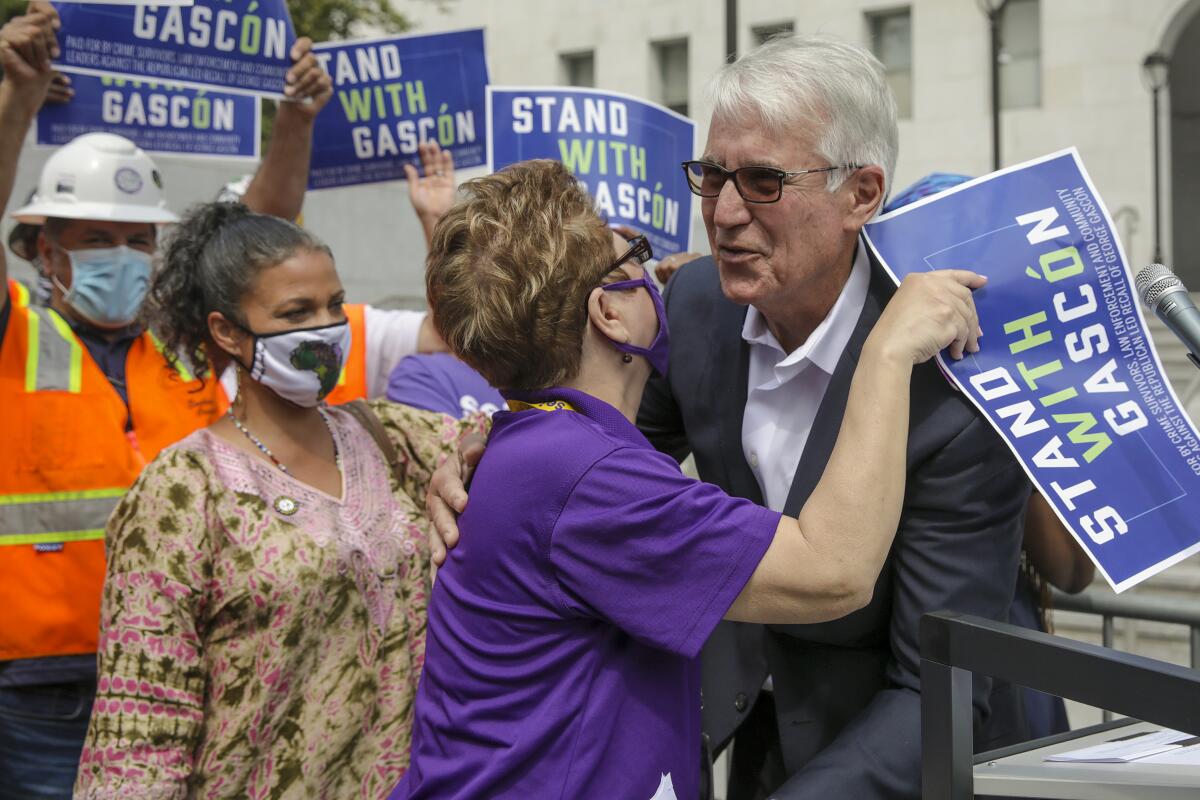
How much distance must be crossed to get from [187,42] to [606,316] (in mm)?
2451

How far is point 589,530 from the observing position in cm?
180

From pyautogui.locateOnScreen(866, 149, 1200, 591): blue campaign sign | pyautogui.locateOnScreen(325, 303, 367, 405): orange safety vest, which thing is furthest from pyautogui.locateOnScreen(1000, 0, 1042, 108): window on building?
pyautogui.locateOnScreen(866, 149, 1200, 591): blue campaign sign

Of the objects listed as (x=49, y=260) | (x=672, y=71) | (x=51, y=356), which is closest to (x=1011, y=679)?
(x=51, y=356)

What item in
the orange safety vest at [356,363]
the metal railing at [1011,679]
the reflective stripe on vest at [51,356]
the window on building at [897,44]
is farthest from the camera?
the window on building at [897,44]

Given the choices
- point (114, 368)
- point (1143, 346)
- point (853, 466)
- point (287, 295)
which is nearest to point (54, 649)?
point (114, 368)

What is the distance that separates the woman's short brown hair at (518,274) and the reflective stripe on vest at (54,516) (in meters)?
1.68

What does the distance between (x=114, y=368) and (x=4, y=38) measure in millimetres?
921

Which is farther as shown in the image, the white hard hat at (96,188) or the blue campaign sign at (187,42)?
the white hard hat at (96,188)

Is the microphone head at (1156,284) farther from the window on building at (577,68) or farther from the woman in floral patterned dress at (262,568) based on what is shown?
the window on building at (577,68)

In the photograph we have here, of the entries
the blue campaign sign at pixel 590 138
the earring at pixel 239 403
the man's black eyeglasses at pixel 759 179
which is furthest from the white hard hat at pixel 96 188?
the man's black eyeglasses at pixel 759 179

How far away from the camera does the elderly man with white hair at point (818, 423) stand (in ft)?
6.64

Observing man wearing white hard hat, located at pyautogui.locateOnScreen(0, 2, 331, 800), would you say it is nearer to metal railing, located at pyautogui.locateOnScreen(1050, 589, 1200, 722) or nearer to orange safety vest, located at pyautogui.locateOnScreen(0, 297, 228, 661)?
orange safety vest, located at pyautogui.locateOnScreen(0, 297, 228, 661)

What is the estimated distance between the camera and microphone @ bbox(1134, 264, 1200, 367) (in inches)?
66.4

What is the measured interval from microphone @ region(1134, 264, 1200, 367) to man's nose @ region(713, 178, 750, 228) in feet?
2.21
